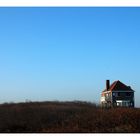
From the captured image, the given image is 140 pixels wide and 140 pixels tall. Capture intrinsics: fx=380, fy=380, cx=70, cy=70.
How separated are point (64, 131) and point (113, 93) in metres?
27.9

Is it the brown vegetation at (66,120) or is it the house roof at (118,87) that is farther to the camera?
the house roof at (118,87)

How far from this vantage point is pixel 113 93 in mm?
45969

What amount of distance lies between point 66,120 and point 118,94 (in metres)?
25.7

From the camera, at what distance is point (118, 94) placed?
153 ft

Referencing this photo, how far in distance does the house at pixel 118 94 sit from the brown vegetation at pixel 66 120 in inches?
794

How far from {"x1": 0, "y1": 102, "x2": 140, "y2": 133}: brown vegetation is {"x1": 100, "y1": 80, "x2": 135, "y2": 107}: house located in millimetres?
20169

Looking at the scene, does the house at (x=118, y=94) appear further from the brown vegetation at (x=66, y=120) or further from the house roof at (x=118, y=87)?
the brown vegetation at (x=66, y=120)

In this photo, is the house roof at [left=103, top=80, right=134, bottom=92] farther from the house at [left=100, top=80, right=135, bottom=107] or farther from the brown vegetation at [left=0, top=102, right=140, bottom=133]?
the brown vegetation at [left=0, top=102, right=140, bottom=133]

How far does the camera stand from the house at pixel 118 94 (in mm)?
45812

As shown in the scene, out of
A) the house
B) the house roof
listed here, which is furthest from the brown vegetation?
the house roof

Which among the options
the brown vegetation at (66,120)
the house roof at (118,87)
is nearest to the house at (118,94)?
the house roof at (118,87)

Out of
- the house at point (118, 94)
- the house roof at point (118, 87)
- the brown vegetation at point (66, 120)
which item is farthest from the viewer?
the house roof at point (118, 87)

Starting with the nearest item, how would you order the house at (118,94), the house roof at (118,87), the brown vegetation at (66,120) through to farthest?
the brown vegetation at (66,120) < the house at (118,94) < the house roof at (118,87)
